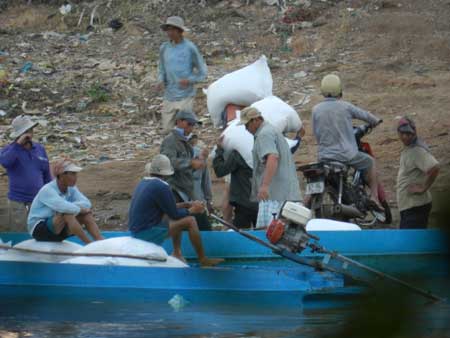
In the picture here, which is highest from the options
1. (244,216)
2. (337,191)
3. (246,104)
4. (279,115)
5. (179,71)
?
(179,71)

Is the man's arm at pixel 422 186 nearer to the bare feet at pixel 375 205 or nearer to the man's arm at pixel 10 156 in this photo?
the bare feet at pixel 375 205

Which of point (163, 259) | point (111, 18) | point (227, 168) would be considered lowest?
point (163, 259)

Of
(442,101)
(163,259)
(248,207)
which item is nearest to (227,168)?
(248,207)

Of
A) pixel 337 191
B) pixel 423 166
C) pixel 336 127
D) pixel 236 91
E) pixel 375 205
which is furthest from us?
pixel 236 91

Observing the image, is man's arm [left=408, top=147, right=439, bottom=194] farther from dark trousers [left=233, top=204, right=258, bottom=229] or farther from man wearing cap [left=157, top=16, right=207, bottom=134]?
man wearing cap [left=157, top=16, right=207, bottom=134]

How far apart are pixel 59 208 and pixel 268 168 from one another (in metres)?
1.50

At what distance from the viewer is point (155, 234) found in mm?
7434

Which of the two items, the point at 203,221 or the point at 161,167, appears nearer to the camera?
the point at 161,167

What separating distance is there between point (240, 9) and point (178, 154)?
11.7 metres

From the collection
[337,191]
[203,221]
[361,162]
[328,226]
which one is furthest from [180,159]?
[361,162]

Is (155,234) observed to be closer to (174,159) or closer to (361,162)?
(174,159)

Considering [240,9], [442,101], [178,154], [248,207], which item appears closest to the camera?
[178,154]

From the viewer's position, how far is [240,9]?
19359mm

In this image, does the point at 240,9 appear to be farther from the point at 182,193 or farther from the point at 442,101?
the point at 182,193
